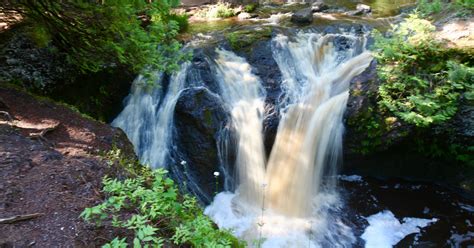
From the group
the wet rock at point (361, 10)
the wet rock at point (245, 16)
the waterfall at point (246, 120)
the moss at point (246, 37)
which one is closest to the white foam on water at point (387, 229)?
the waterfall at point (246, 120)

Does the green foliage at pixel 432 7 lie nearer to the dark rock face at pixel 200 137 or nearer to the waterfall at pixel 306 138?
the waterfall at pixel 306 138

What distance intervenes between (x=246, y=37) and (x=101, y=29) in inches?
200

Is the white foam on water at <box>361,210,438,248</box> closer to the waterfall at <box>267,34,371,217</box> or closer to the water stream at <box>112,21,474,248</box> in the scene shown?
the water stream at <box>112,21,474,248</box>

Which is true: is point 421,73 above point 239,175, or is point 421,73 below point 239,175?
above

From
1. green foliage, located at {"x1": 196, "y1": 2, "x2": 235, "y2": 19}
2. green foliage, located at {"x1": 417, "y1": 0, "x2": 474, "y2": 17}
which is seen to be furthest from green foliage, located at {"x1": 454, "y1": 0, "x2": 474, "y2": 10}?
green foliage, located at {"x1": 196, "y1": 2, "x2": 235, "y2": 19}

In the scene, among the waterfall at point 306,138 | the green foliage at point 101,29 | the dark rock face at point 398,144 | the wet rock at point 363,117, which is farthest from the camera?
the waterfall at point 306,138

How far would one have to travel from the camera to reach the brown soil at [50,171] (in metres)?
3.27

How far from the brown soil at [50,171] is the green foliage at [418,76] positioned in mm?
5053

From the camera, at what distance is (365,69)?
8477 mm

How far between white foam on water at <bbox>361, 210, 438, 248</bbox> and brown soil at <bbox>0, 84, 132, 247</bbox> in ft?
14.9

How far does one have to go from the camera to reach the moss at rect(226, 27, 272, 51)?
995 cm

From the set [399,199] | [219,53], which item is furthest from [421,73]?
[219,53]

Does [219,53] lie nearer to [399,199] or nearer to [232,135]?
[232,135]

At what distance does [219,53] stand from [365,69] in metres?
3.57
